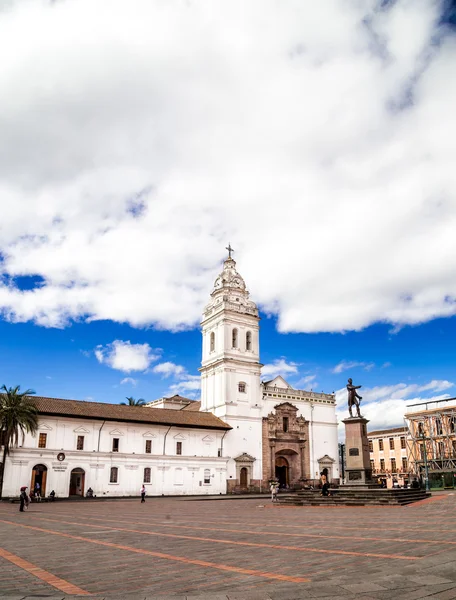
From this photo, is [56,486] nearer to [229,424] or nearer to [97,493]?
[97,493]

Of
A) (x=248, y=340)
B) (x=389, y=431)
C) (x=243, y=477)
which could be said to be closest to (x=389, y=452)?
(x=389, y=431)

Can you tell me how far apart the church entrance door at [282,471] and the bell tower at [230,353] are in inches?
253

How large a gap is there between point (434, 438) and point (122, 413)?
36.4 meters

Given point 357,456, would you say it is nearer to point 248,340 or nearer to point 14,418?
point 14,418

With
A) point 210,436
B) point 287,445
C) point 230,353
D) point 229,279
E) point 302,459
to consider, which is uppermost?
point 229,279

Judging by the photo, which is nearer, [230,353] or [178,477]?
→ [178,477]

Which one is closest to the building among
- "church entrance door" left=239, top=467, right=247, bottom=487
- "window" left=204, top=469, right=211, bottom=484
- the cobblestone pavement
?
"church entrance door" left=239, top=467, right=247, bottom=487

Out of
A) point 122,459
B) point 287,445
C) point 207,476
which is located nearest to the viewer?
point 122,459

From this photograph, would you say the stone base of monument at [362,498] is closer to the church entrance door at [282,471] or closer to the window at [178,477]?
the window at [178,477]

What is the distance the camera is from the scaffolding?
2281 inches

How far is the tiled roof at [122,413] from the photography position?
4584 cm

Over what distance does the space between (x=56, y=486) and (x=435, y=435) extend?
44.5 m

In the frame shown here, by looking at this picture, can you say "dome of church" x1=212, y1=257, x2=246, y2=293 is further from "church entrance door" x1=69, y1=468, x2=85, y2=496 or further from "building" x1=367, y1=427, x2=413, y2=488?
"building" x1=367, y1=427, x2=413, y2=488

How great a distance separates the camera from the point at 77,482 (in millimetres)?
45344
